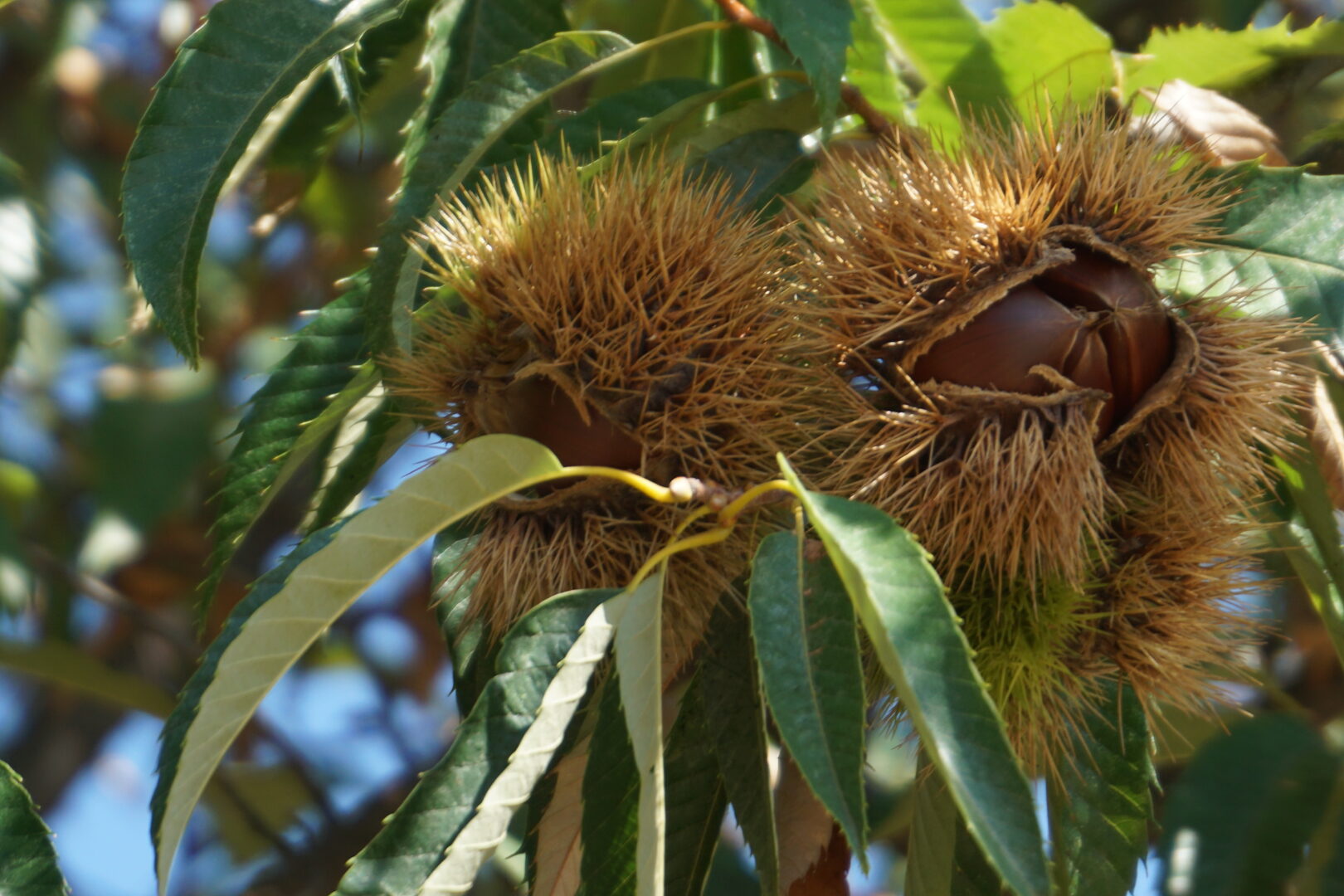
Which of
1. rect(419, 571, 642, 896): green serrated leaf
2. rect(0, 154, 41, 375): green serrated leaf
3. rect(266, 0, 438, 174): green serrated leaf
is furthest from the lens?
rect(0, 154, 41, 375): green serrated leaf

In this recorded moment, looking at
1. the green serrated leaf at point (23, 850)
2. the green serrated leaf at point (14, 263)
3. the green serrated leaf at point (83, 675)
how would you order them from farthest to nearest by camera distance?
the green serrated leaf at point (83, 675) → the green serrated leaf at point (14, 263) → the green serrated leaf at point (23, 850)

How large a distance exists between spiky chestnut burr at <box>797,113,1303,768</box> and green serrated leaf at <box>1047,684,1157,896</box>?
94mm

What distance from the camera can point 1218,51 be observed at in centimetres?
148

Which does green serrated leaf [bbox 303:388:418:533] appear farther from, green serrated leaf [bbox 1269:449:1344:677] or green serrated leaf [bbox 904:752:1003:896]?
green serrated leaf [bbox 1269:449:1344:677]

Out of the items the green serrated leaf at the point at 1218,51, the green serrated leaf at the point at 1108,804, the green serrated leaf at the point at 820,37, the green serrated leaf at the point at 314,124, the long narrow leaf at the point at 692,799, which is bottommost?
the green serrated leaf at the point at 1108,804

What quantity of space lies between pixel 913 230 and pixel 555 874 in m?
0.62

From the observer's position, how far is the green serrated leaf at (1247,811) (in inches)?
52.5

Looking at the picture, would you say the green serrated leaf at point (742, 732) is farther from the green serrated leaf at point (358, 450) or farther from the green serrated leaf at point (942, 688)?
the green serrated leaf at point (358, 450)

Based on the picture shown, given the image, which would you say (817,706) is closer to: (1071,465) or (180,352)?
(1071,465)

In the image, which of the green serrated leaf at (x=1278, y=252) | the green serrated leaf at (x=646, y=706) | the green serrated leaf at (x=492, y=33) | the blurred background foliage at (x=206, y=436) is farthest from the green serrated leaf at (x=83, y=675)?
the green serrated leaf at (x=1278, y=252)

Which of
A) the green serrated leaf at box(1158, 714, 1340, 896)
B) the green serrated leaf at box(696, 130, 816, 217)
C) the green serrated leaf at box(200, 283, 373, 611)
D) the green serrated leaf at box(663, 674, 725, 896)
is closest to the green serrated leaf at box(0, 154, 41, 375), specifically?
the green serrated leaf at box(200, 283, 373, 611)

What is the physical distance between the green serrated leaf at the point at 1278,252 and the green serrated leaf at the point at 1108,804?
14.9 inches

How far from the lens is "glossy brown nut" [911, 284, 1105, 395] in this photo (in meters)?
1.03

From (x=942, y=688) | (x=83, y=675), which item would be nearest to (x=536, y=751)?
(x=942, y=688)
